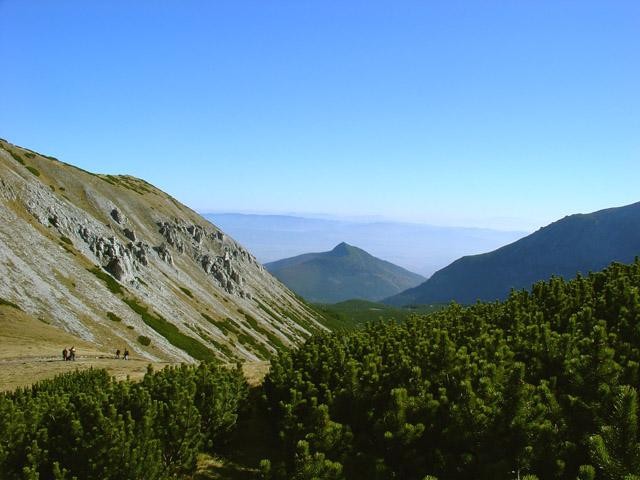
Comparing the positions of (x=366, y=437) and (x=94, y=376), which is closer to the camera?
(x=366, y=437)

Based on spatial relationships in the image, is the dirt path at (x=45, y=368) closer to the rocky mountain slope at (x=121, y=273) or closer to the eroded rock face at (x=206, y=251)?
the rocky mountain slope at (x=121, y=273)

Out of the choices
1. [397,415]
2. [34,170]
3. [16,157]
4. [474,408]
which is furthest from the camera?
[16,157]

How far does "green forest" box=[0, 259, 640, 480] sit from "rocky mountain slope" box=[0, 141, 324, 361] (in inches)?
1919

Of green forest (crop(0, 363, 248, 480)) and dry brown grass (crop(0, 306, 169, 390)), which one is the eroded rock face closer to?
dry brown grass (crop(0, 306, 169, 390))

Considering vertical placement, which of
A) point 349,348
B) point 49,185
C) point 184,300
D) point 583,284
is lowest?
point 184,300


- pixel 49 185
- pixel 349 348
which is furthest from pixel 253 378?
pixel 49 185

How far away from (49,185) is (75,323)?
5494cm

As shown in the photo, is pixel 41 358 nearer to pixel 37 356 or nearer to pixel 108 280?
pixel 37 356

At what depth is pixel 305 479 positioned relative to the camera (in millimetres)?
13398

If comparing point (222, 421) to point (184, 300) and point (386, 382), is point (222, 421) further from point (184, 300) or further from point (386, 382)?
point (184, 300)

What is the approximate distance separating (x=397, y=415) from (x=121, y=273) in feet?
278

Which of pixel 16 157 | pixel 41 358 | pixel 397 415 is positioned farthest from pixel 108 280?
pixel 397 415

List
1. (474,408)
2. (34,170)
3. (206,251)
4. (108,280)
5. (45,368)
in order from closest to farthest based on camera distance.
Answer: (474,408) < (45,368) < (108,280) < (34,170) < (206,251)

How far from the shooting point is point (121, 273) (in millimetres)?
89812
